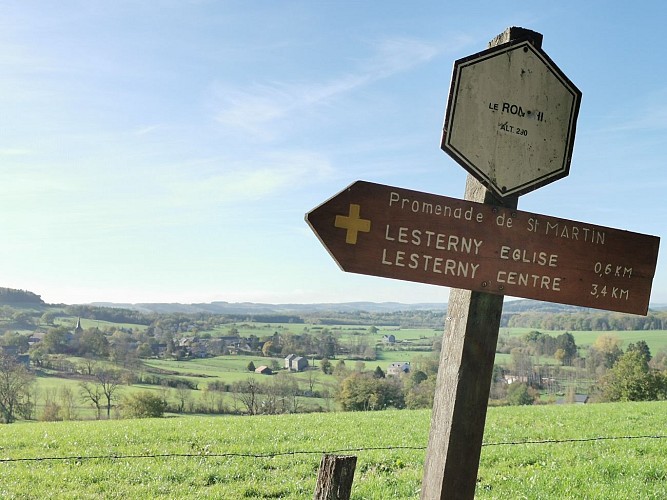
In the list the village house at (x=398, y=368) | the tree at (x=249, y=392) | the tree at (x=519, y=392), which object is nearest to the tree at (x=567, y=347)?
the tree at (x=519, y=392)

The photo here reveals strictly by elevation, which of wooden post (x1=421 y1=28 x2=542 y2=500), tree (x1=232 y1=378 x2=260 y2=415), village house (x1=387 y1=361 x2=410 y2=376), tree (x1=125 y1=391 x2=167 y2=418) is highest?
wooden post (x1=421 y1=28 x2=542 y2=500)

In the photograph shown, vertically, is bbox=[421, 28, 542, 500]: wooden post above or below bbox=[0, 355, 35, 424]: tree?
above

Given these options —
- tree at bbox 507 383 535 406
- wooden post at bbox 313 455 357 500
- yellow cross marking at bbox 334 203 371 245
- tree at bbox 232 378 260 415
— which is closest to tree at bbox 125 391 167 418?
tree at bbox 232 378 260 415

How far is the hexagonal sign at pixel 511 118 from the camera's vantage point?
3742 millimetres

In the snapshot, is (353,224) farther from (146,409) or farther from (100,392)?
(100,392)

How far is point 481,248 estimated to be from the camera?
360 cm

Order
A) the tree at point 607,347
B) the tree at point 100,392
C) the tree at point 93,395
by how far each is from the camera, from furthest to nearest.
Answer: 1. the tree at point 607,347
2. the tree at point 100,392
3. the tree at point 93,395

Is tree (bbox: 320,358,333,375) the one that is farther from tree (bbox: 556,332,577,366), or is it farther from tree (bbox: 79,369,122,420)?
tree (bbox: 556,332,577,366)

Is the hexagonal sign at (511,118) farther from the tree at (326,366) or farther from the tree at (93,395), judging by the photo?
the tree at (326,366)

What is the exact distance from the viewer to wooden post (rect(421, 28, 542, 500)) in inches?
144

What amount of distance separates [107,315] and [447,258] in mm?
164354

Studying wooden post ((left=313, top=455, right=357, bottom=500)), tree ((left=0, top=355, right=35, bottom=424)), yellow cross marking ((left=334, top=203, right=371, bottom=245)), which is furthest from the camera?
tree ((left=0, top=355, right=35, bottom=424))

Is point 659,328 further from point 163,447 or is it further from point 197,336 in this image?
point 163,447

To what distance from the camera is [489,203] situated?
3.74m
